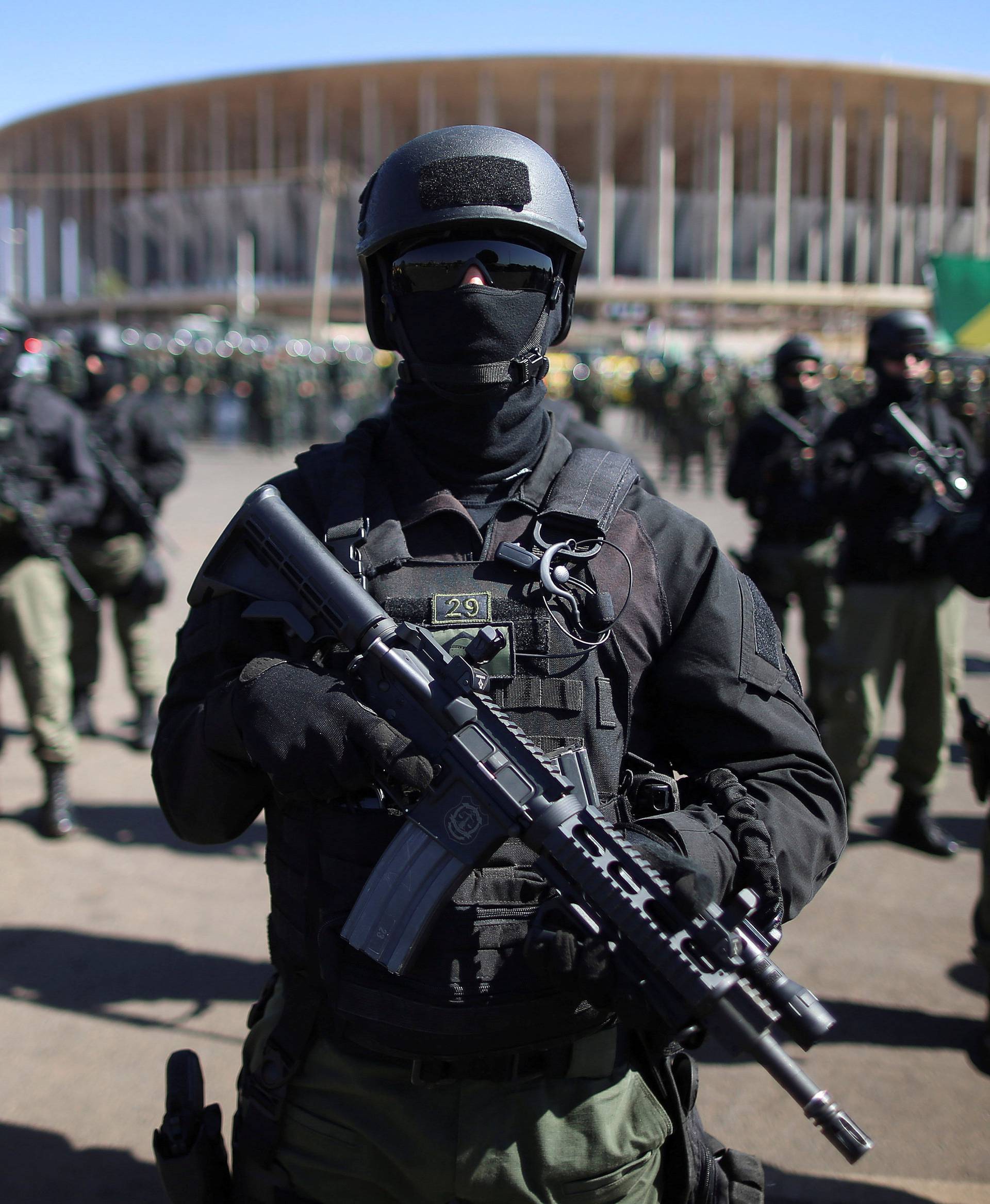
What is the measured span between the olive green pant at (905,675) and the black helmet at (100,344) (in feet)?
14.0

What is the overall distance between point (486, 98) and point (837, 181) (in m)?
13.0

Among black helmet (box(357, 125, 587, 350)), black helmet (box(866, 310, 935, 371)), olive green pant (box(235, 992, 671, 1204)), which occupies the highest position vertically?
black helmet (box(357, 125, 587, 350))

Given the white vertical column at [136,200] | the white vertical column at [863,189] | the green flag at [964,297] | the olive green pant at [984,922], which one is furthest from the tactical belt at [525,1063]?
the white vertical column at [136,200]

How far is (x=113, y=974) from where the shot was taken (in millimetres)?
3773

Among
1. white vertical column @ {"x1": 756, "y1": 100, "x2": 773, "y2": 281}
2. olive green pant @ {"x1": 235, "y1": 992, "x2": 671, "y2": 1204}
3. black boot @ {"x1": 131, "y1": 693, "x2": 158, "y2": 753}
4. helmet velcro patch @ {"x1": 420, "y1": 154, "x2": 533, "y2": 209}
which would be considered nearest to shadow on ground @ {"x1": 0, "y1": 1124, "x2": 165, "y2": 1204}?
olive green pant @ {"x1": 235, "y1": 992, "x2": 671, "y2": 1204}

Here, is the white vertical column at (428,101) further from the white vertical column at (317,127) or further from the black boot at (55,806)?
the black boot at (55,806)

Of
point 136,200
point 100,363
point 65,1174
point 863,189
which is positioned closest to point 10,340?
point 100,363

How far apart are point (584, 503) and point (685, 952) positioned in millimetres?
685

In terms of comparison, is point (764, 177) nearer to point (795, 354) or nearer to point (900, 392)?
point (795, 354)

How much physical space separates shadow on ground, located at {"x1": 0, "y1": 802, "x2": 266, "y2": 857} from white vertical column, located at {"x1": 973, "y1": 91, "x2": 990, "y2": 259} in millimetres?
42150

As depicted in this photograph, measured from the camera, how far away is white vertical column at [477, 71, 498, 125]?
3862 centimetres

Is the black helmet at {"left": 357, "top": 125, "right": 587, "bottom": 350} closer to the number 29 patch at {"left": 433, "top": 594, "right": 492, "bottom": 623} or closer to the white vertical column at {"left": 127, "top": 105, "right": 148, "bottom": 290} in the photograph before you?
the number 29 patch at {"left": 433, "top": 594, "right": 492, "bottom": 623}

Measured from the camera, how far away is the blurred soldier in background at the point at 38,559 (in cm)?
482

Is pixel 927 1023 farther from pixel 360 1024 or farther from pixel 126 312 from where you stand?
pixel 126 312
